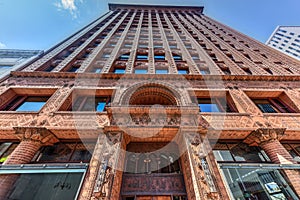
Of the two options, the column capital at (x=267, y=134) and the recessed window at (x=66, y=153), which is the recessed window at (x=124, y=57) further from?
the column capital at (x=267, y=134)

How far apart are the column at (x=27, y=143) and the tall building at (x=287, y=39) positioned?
276 feet

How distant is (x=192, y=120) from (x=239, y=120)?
10.7 feet

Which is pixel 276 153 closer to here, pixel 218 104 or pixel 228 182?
pixel 228 182

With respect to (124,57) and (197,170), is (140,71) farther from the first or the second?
(197,170)

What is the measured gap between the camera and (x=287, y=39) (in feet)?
218

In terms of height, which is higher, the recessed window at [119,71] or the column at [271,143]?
the recessed window at [119,71]

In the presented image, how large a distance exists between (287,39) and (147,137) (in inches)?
3709

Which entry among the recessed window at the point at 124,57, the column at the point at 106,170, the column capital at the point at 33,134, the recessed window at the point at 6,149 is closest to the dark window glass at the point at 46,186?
the column at the point at 106,170

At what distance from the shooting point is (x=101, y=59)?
16188 mm

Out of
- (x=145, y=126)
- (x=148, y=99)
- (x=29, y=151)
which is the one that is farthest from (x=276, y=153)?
(x=29, y=151)

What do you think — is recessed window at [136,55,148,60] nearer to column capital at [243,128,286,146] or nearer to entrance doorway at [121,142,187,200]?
entrance doorway at [121,142,187,200]

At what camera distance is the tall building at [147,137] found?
19.9ft

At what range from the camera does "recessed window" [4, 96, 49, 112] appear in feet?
31.4

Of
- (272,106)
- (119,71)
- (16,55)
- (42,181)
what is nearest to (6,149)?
(42,181)
